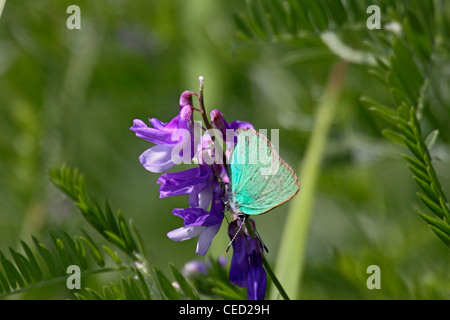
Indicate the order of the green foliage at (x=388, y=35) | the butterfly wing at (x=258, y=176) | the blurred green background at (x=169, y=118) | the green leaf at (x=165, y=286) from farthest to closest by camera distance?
1. the blurred green background at (x=169, y=118)
2. the green foliage at (x=388, y=35)
3. the green leaf at (x=165, y=286)
4. the butterfly wing at (x=258, y=176)

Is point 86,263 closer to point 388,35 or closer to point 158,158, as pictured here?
point 158,158

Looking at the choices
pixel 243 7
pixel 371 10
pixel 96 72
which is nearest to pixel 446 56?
pixel 371 10

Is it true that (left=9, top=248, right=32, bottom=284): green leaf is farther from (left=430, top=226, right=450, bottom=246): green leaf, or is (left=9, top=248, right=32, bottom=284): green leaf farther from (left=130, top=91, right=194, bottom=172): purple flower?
(left=430, top=226, right=450, bottom=246): green leaf

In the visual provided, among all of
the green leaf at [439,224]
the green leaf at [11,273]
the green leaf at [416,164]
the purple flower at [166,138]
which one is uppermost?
the purple flower at [166,138]

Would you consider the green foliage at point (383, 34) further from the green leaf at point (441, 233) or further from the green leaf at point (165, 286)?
the green leaf at point (165, 286)

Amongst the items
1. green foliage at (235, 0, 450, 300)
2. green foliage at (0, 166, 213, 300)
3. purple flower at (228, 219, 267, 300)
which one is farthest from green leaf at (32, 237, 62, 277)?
green foliage at (235, 0, 450, 300)

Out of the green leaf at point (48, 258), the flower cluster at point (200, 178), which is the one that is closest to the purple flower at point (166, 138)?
the flower cluster at point (200, 178)

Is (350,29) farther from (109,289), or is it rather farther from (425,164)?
(109,289)
